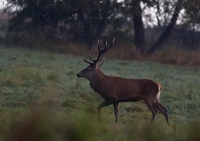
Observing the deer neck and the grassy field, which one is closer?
the grassy field

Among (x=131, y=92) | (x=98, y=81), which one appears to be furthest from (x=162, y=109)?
(x=98, y=81)

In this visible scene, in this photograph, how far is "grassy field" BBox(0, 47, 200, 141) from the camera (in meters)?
5.74

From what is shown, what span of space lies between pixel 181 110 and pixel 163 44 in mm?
19316

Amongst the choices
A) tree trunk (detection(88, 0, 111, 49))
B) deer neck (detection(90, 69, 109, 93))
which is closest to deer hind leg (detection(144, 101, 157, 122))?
deer neck (detection(90, 69, 109, 93))

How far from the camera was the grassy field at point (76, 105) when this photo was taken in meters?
5.74

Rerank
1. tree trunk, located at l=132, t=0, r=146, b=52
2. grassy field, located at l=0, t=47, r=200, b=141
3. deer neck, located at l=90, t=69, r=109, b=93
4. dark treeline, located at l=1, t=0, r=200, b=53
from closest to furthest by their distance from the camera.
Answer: grassy field, located at l=0, t=47, r=200, b=141
deer neck, located at l=90, t=69, r=109, b=93
dark treeline, located at l=1, t=0, r=200, b=53
tree trunk, located at l=132, t=0, r=146, b=52

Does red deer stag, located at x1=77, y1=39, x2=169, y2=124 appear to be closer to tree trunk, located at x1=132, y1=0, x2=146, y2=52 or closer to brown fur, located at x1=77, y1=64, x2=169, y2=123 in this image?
brown fur, located at x1=77, y1=64, x2=169, y2=123

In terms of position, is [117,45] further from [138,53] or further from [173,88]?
[173,88]

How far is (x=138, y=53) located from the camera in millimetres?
29531

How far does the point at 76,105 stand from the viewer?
41.2 ft

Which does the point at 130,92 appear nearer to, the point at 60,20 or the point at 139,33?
the point at 139,33

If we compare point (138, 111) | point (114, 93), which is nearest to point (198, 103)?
point (138, 111)

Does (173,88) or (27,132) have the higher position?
(27,132)

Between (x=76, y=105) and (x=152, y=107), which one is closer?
(x=152, y=107)
